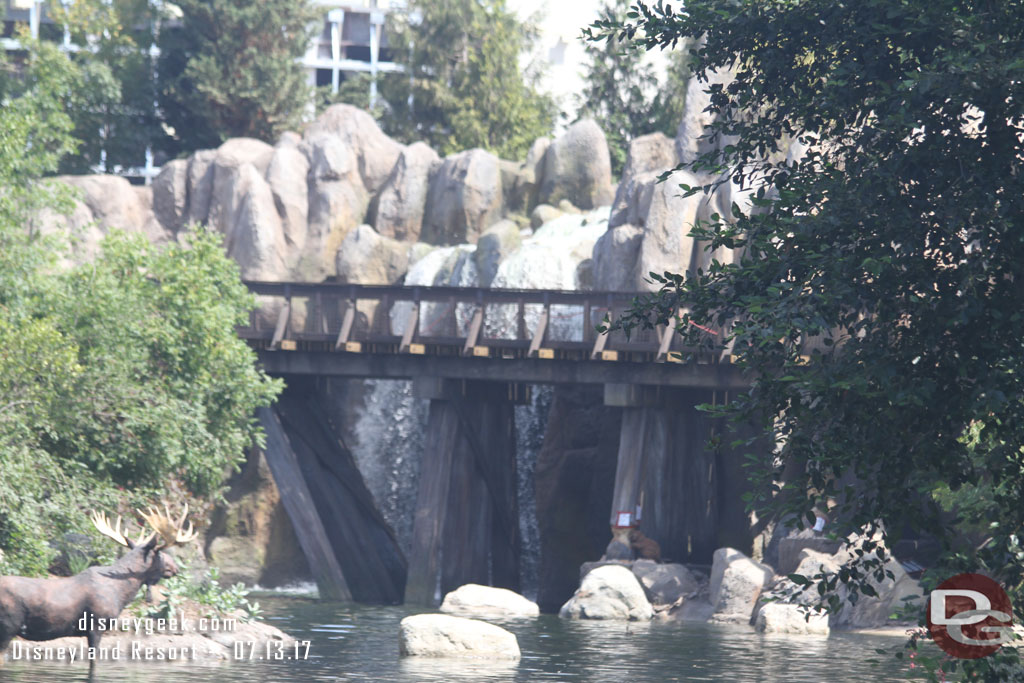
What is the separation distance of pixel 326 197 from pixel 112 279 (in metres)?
18.9

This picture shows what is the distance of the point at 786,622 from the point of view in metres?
24.5

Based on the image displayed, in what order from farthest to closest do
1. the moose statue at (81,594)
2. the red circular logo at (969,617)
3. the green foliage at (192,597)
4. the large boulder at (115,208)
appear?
the large boulder at (115,208)
the green foliage at (192,597)
the moose statue at (81,594)
the red circular logo at (969,617)

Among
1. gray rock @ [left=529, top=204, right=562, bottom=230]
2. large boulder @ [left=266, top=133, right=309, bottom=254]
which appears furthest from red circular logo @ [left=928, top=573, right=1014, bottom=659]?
large boulder @ [left=266, top=133, right=309, bottom=254]

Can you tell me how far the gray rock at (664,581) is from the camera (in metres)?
27.8

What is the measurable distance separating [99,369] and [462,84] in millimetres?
36020

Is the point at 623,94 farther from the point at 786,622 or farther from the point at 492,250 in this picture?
the point at 786,622

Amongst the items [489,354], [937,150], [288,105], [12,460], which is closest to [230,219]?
[288,105]

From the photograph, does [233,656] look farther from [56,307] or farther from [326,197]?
[326,197]

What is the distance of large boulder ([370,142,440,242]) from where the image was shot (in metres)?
43.9

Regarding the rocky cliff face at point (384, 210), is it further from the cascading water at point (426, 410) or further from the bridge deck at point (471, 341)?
the bridge deck at point (471, 341)

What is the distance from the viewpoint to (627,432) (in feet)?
99.3

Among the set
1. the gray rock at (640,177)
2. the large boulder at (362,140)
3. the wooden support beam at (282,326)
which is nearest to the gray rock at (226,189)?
the large boulder at (362,140)

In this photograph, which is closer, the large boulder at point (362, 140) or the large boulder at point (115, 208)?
the large boulder at point (115, 208)

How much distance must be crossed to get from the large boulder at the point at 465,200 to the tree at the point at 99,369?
577 inches
